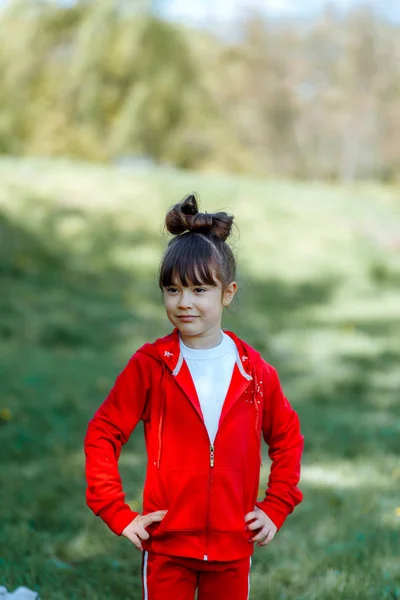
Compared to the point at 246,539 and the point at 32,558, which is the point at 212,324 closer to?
the point at 246,539

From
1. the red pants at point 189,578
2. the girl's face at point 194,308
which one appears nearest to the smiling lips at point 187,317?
the girl's face at point 194,308

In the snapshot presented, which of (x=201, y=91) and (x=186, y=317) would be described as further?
(x=201, y=91)

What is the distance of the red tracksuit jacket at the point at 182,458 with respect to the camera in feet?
6.76

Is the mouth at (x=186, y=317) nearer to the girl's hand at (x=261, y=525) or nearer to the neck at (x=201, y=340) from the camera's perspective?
the neck at (x=201, y=340)

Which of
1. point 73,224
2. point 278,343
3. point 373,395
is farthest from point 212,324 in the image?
point 73,224

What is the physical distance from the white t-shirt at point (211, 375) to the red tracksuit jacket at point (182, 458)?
0.02m

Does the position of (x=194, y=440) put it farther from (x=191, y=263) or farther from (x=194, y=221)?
(x=194, y=221)

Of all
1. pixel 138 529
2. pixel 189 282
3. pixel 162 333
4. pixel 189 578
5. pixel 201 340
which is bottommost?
pixel 189 578

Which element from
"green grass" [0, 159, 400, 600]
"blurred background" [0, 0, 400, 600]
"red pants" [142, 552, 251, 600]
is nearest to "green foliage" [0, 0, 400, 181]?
"blurred background" [0, 0, 400, 600]

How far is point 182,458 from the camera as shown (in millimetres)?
2076

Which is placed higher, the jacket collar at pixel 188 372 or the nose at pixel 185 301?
the nose at pixel 185 301

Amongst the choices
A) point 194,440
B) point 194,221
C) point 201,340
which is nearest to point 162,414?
point 194,440

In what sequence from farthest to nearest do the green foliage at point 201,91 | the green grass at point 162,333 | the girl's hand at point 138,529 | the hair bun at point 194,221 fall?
the green foliage at point 201,91, the green grass at point 162,333, the hair bun at point 194,221, the girl's hand at point 138,529

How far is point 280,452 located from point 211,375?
0.31m
